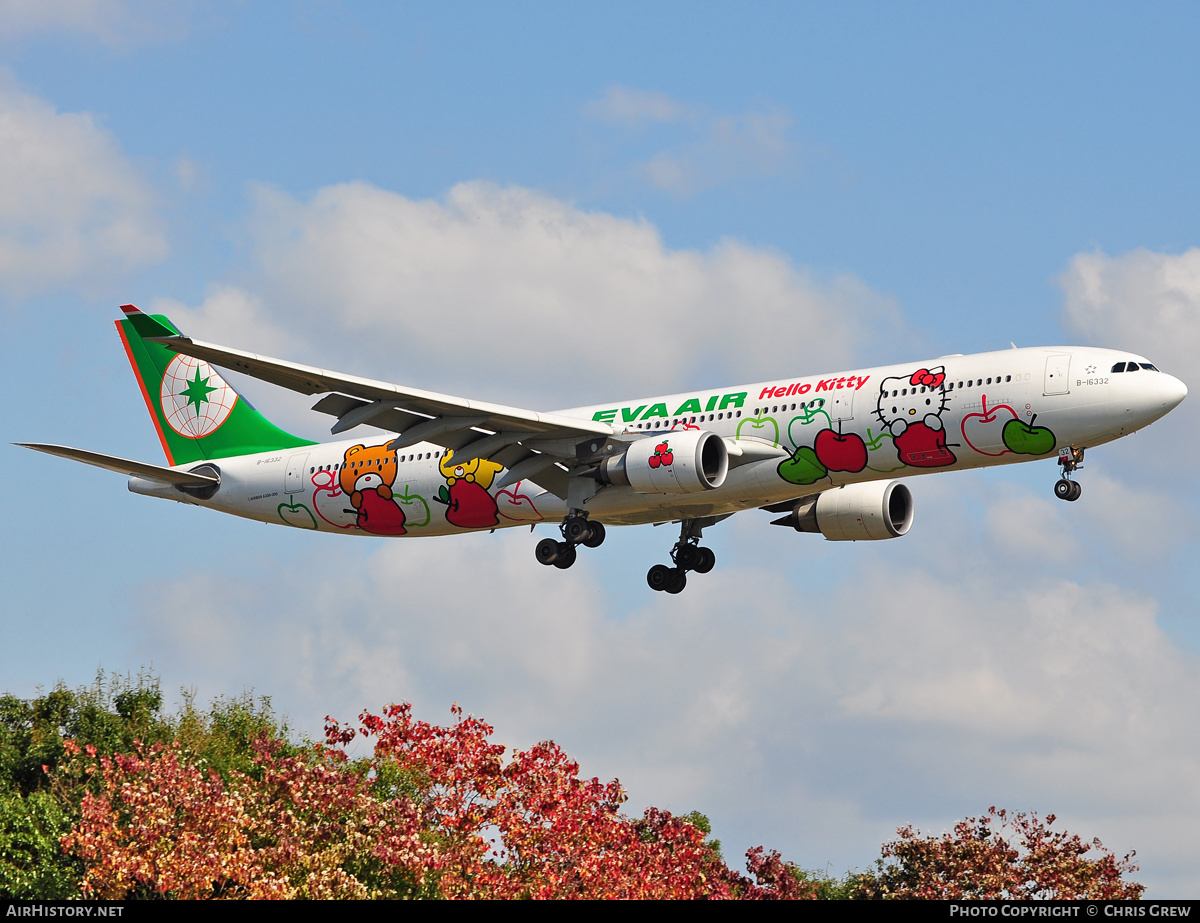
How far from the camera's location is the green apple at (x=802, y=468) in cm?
3891

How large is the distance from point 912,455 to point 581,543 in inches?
380

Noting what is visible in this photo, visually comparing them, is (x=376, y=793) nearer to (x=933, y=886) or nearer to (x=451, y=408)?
(x=451, y=408)

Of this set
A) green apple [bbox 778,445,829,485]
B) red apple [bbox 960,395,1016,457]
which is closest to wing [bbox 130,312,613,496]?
green apple [bbox 778,445,829,485]

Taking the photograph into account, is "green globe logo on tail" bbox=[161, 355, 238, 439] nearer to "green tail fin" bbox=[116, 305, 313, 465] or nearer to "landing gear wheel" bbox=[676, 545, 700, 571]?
"green tail fin" bbox=[116, 305, 313, 465]

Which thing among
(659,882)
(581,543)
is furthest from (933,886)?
(581,543)

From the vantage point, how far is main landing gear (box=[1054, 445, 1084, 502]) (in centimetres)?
3725

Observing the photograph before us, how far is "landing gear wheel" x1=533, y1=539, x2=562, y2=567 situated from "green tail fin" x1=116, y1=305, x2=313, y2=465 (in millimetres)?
9704

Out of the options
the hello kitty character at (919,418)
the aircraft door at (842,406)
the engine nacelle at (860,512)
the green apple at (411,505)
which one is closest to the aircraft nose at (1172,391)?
the hello kitty character at (919,418)

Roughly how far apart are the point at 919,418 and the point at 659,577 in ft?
40.8

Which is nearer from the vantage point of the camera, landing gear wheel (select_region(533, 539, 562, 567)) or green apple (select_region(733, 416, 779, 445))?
green apple (select_region(733, 416, 779, 445))

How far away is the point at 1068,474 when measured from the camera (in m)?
37.5

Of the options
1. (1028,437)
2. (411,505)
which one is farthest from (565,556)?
(1028,437)

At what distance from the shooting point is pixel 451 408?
3950 cm
